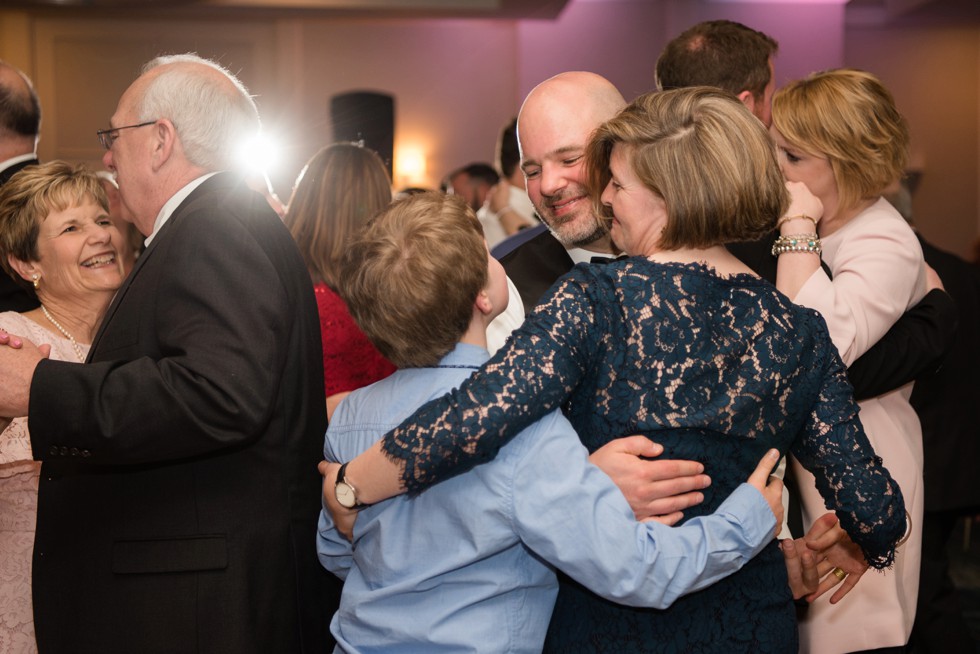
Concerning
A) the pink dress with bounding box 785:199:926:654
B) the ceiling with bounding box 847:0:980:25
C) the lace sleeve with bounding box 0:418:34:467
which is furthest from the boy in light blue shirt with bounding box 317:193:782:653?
the ceiling with bounding box 847:0:980:25

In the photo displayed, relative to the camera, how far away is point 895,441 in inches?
89.7

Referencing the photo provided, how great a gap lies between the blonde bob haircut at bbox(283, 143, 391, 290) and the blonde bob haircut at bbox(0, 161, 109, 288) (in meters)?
0.70

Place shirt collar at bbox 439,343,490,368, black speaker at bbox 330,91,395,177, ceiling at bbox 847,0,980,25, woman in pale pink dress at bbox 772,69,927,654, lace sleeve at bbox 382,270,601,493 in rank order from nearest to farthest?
lace sleeve at bbox 382,270,601,493 < shirt collar at bbox 439,343,490,368 < woman in pale pink dress at bbox 772,69,927,654 < black speaker at bbox 330,91,395,177 < ceiling at bbox 847,0,980,25

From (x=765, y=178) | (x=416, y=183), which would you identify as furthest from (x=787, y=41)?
(x=765, y=178)

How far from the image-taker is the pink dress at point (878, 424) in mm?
2074

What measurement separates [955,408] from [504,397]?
3.06 m

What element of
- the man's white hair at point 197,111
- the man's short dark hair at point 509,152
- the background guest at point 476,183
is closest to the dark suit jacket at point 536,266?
the man's white hair at point 197,111

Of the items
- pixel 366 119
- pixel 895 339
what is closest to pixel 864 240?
pixel 895 339

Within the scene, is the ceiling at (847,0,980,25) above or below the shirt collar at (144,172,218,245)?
above

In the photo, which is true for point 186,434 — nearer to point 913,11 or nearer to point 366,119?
point 366,119

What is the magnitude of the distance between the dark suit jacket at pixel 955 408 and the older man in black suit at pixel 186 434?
8.80 ft

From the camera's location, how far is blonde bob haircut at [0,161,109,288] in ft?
8.47

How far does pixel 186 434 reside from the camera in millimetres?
1750

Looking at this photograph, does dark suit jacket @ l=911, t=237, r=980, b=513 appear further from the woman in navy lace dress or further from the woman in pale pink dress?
the woman in navy lace dress
